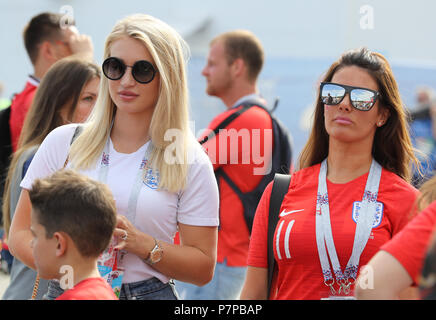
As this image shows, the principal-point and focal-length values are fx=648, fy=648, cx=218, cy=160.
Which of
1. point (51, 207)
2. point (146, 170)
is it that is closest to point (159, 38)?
point (146, 170)

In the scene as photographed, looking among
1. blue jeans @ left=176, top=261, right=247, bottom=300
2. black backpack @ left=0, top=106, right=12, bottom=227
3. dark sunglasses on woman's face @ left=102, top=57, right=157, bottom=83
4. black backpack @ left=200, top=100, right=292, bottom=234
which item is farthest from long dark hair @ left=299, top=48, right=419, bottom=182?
black backpack @ left=0, top=106, right=12, bottom=227

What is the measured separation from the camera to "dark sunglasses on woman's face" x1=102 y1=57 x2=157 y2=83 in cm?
257

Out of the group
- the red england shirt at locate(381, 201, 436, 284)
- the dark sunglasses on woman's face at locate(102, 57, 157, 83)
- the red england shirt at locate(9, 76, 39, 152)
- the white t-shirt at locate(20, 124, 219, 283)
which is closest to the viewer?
the red england shirt at locate(381, 201, 436, 284)

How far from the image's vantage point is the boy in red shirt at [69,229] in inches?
84.1

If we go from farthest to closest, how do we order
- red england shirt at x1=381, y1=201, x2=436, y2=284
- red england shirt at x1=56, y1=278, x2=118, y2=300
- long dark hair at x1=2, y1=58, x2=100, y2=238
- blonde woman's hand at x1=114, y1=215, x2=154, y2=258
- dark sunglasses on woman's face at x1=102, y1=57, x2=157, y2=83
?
1. long dark hair at x1=2, y1=58, x2=100, y2=238
2. dark sunglasses on woman's face at x1=102, y1=57, x2=157, y2=83
3. blonde woman's hand at x1=114, y1=215, x2=154, y2=258
4. red england shirt at x1=56, y1=278, x2=118, y2=300
5. red england shirt at x1=381, y1=201, x2=436, y2=284

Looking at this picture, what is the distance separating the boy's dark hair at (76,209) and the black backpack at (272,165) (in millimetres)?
1989

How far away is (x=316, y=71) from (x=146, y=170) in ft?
22.1

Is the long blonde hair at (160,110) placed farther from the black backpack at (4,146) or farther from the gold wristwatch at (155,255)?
the black backpack at (4,146)

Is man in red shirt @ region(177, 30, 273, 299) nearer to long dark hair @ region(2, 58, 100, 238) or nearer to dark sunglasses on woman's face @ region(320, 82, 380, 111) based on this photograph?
long dark hair @ region(2, 58, 100, 238)

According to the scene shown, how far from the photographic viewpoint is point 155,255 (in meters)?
2.40

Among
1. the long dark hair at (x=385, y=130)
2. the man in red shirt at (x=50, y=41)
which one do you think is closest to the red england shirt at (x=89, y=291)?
the long dark hair at (x=385, y=130)

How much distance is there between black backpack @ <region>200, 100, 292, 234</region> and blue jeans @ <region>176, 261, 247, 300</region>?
301mm

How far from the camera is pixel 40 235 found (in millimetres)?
2158
